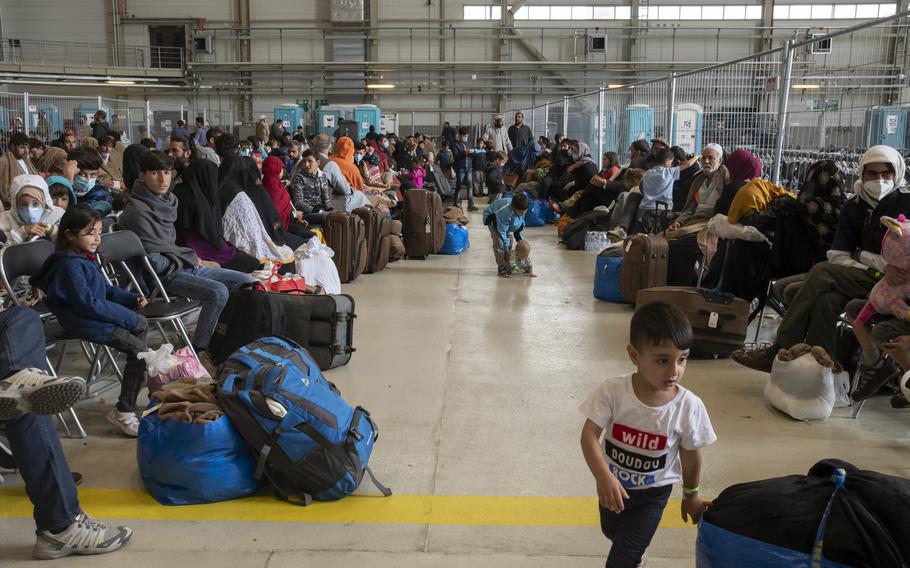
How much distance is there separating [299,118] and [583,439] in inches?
947

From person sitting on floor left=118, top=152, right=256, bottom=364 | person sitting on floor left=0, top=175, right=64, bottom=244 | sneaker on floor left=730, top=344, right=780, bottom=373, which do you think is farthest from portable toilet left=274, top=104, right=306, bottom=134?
sneaker on floor left=730, top=344, right=780, bottom=373

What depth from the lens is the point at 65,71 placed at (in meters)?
25.9

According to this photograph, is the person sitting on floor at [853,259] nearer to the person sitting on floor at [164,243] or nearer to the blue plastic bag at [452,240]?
the person sitting on floor at [164,243]

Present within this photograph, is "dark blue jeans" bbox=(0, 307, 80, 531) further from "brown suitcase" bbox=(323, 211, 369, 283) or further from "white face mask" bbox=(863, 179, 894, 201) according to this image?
"brown suitcase" bbox=(323, 211, 369, 283)

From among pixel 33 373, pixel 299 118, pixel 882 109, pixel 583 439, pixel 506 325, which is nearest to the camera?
pixel 583 439

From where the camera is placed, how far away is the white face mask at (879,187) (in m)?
4.71

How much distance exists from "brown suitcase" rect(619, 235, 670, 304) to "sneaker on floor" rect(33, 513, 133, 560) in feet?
16.4

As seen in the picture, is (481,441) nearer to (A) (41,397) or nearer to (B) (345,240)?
(A) (41,397)

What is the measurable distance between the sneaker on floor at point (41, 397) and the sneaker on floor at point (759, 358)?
3.90 metres

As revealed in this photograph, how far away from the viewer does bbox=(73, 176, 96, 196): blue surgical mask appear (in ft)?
25.7

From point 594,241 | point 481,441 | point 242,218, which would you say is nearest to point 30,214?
point 242,218

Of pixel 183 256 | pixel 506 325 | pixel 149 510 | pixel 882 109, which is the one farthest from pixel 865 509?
pixel 882 109

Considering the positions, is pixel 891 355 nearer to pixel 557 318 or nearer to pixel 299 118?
pixel 557 318

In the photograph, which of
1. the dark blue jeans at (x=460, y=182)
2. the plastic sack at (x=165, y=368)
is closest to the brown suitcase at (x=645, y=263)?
the plastic sack at (x=165, y=368)
